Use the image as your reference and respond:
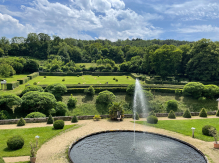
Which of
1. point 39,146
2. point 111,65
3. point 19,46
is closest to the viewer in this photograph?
point 39,146

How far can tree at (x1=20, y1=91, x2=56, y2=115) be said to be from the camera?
1060 inches

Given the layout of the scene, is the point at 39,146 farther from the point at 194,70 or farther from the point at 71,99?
the point at 194,70

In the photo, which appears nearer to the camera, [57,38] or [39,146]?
[39,146]

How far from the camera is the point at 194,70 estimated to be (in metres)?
51.4

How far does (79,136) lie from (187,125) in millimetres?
14232

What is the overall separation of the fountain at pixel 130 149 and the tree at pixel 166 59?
3661cm

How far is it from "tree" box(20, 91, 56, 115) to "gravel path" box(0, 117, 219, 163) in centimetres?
449

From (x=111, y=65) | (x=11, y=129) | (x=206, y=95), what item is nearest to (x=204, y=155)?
(x=11, y=129)

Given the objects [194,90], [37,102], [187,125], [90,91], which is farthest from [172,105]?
[37,102]

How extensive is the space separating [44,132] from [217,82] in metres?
44.7

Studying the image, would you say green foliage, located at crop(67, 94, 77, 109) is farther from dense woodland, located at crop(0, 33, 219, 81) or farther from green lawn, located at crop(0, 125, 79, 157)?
dense woodland, located at crop(0, 33, 219, 81)

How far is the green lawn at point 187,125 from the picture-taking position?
67.5 ft

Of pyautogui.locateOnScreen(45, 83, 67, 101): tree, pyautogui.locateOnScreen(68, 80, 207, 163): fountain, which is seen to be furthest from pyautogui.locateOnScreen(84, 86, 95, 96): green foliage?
pyautogui.locateOnScreen(68, 80, 207, 163): fountain

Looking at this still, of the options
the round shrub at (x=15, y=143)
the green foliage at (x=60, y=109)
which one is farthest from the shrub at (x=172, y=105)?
the round shrub at (x=15, y=143)
